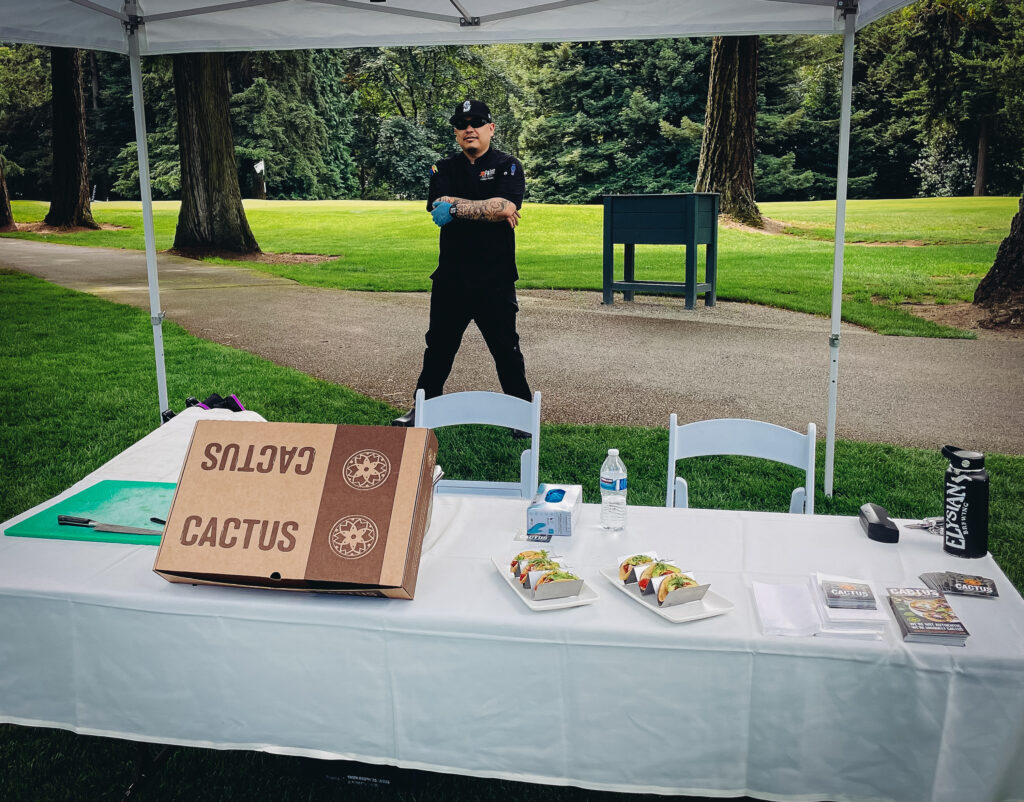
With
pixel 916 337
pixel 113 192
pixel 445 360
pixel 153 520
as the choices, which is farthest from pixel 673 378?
pixel 113 192

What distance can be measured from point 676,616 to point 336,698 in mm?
856

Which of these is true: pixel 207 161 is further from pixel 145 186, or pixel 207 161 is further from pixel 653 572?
pixel 653 572

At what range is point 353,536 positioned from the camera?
235cm

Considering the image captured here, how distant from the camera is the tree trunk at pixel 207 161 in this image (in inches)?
597

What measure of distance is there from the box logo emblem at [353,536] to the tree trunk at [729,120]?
15702 mm

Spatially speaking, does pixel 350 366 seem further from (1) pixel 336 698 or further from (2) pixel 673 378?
(1) pixel 336 698

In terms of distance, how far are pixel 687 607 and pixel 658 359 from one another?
6525 mm

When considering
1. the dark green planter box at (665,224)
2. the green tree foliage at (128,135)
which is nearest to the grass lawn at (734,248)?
the dark green planter box at (665,224)

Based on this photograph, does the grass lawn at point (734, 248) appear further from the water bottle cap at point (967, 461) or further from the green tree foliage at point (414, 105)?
the water bottle cap at point (967, 461)

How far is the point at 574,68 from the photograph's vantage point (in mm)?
30484

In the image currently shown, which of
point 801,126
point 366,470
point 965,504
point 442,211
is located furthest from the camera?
point 801,126

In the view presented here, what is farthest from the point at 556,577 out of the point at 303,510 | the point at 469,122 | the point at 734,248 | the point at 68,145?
the point at 68,145

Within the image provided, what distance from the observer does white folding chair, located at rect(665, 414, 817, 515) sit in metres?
3.45

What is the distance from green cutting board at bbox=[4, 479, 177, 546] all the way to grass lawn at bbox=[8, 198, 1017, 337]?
9332mm
